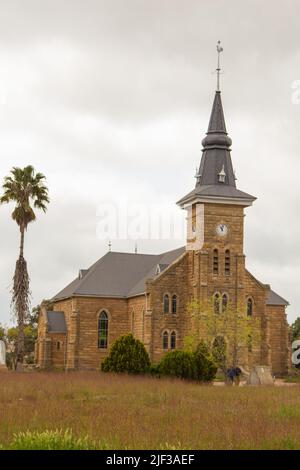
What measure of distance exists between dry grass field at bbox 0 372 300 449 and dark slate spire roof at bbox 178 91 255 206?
93.2ft

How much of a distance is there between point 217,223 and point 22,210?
14695 millimetres

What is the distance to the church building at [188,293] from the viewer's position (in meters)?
61.0

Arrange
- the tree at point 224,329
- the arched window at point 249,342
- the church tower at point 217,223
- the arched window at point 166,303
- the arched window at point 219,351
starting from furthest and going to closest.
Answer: the arched window at point 166,303 < the church tower at point 217,223 < the arched window at point 249,342 < the tree at point 224,329 < the arched window at point 219,351

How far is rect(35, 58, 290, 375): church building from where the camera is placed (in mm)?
61031

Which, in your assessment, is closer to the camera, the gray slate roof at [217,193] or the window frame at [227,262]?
the gray slate roof at [217,193]

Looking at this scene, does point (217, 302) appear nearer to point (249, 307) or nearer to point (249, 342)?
point (249, 342)

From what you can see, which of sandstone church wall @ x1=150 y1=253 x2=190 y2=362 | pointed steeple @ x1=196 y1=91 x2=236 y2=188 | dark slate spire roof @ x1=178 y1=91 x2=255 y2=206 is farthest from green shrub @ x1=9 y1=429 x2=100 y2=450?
pointed steeple @ x1=196 y1=91 x2=236 y2=188

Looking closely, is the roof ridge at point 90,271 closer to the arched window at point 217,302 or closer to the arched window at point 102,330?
the arched window at point 102,330

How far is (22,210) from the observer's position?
5672 cm

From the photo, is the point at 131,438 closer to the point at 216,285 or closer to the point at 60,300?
the point at 216,285

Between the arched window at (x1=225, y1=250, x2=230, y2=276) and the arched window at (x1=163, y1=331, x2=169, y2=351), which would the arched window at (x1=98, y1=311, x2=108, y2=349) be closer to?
the arched window at (x1=163, y1=331, x2=169, y2=351)

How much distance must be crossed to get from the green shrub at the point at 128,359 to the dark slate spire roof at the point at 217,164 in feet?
65.4

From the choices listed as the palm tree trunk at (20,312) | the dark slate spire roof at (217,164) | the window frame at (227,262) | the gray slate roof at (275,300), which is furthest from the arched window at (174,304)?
the palm tree trunk at (20,312)

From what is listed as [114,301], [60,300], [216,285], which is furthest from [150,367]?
[60,300]
